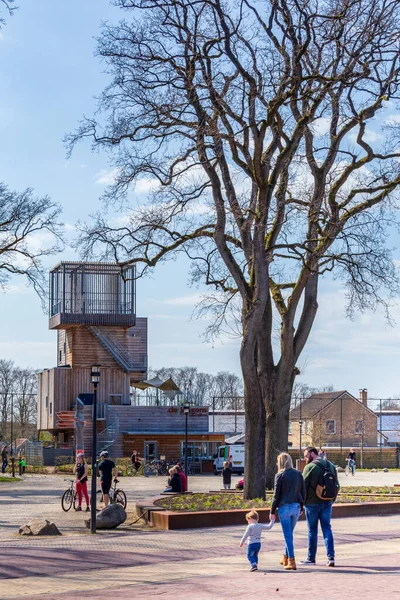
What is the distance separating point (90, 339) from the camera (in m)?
67.7

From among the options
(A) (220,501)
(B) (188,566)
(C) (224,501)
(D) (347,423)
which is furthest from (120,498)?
(D) (347,423)

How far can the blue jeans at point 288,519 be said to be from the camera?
1309 cm

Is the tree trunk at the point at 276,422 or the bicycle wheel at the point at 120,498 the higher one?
the tree trunk at the point at 276,422

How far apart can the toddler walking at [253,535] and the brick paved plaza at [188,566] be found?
207 mm

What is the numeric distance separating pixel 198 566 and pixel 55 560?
2.38m

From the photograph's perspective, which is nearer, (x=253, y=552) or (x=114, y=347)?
(x=253, y=552)

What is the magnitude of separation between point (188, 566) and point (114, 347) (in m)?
53.8

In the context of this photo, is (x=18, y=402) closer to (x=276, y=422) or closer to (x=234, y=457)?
(x=234, y=457)

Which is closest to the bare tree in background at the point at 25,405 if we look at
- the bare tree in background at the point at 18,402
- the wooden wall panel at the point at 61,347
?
the bare tree in background at the point at 18,402

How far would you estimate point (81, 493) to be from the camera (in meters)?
26.5

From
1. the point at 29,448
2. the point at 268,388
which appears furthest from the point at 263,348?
the point at 29,448

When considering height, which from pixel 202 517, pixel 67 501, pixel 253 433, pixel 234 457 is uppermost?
pixel 253 433

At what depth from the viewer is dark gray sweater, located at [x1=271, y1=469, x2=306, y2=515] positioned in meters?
13.2

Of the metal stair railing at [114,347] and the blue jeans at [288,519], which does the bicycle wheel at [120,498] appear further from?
the metal stair railing at [114,347]
